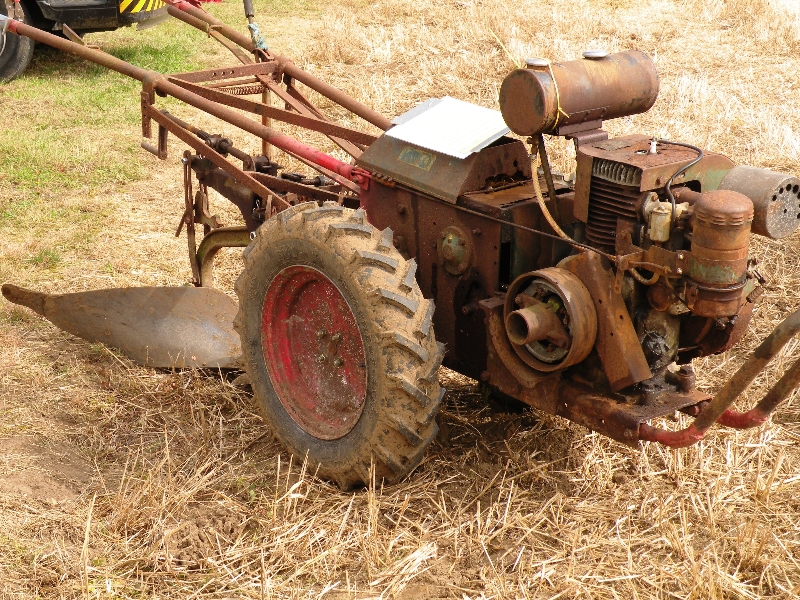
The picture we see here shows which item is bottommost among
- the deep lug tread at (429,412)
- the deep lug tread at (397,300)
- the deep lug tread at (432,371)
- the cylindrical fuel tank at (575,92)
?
the deep lug tread at (429,412)

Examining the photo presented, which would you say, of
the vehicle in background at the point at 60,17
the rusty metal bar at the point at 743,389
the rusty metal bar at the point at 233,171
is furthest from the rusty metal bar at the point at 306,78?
the vehicle in background at the point at 60,17

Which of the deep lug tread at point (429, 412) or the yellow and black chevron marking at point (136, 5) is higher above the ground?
the yellow and black chevron marking at point (136, 5)

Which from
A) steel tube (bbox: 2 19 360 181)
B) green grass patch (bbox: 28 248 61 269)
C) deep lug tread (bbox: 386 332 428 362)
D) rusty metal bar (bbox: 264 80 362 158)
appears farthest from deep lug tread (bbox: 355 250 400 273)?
green grass patch (bbox: 28 248 61 269)

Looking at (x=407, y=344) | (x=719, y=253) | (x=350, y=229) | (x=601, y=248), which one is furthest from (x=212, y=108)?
(x=719, y=253)

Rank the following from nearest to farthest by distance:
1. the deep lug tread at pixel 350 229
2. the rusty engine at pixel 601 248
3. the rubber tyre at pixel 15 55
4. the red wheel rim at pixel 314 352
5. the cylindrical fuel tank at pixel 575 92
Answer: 1. the rusty engine at pixel 601 248
2. the cylindrical fuel tank at pixel 575 92
3. the deep lug tread at pixel 350 229
4. the red wheel rim at pixel 314 352
5. the rubber tyre at pixel 15 55

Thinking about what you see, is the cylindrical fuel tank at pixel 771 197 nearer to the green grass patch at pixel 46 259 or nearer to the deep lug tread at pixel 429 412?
the deep lug tread at pixel 429 412

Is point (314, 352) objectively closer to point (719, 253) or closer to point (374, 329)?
point (374, 329)

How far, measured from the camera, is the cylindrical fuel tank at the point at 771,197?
10.4 ft

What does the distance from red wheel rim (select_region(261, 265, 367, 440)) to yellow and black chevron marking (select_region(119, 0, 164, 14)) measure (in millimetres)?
7121

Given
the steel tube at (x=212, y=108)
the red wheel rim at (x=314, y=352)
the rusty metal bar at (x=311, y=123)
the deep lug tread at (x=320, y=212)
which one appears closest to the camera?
the deep lug tread at (x=320, y=212)

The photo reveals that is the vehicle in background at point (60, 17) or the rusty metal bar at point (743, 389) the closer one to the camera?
the rusty metal bar at point (743, 389)

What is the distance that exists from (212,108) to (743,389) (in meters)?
2.70

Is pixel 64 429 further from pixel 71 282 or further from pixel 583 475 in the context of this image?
pixel 583 475

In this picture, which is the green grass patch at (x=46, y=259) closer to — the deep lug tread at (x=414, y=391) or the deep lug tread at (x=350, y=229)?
the deep lug tread at (x=350, y=229)
